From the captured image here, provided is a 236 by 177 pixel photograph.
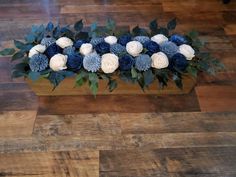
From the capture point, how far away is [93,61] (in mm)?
1136

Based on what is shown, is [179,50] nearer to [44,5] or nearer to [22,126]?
[22,126]

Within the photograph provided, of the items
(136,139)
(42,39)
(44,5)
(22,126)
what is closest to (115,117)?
(136,139)

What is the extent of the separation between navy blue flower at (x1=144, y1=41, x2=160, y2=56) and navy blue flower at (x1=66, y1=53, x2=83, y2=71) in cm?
31

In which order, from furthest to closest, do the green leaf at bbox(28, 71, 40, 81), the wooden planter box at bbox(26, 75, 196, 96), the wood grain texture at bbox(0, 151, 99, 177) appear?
the wooden planter box at bbox(26, 75, 196, 96)
the green leaf at bbox(28, 71, 40, 81)
the wood grain texture at bbox(0, 151, 99, 177)

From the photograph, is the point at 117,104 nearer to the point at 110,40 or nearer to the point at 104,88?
the point at 104,88

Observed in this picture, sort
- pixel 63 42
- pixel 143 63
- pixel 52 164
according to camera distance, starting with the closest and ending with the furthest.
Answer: pixel 52 164
pixel 143 63
pixel 63 42

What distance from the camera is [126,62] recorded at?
1.14 meters

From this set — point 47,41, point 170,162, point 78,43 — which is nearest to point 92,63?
point 78,43

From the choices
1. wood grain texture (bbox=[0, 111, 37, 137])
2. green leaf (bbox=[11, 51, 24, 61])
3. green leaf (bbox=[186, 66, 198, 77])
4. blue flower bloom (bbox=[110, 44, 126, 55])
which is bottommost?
wood grain texture (bbox=[0, 111, 37, 137])

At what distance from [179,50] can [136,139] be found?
45cm

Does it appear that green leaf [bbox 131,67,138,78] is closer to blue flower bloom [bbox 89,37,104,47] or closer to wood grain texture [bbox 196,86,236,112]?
blue flower bloom [bbox 89,37,104,47]

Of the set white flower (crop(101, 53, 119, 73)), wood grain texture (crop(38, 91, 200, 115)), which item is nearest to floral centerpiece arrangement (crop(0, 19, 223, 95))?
white flower (crop(101, 53, 119, 73))

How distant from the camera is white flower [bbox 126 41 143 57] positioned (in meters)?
1.18

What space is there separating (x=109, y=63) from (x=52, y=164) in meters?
0.47
